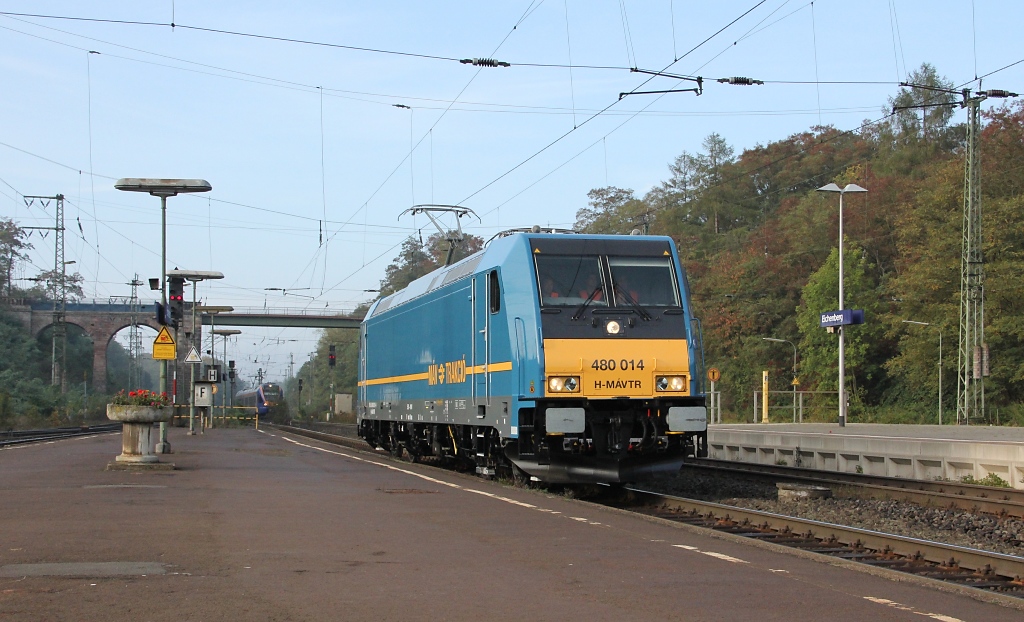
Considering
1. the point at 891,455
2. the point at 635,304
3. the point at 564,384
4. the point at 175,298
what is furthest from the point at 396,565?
the point at 175,298

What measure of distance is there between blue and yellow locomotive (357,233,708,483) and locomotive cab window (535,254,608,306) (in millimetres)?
17

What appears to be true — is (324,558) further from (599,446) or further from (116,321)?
(116,321)

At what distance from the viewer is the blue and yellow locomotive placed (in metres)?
15.0

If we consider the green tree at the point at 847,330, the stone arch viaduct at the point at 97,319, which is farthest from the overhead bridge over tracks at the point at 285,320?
the green tree at the point at 847,330

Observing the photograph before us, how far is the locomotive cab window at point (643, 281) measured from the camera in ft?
51.8

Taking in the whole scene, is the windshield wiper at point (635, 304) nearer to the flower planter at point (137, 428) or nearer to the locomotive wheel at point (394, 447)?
the flower planter at point (137, 428)

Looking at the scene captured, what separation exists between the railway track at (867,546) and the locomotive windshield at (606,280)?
9.55 ft

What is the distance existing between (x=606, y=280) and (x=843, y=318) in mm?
24117

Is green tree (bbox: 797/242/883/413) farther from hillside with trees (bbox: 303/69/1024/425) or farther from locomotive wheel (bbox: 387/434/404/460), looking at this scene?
locomotive wheel (bbox: 387/434/404/460)

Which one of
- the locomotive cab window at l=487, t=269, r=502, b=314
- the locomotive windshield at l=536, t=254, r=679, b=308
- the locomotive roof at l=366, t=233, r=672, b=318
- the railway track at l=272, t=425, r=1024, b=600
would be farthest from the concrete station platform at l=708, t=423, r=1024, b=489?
the locomotive cab window at l=487, t=269, r=502, b=314

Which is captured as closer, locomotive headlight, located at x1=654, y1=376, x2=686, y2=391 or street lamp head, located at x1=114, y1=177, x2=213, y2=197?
locomotive headlight, located at x1=654, y1=376, x2=686, y2=391

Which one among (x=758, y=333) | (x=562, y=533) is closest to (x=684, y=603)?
(x=562, y=533)

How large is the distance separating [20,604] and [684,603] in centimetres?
449

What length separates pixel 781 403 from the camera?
6575 cm
